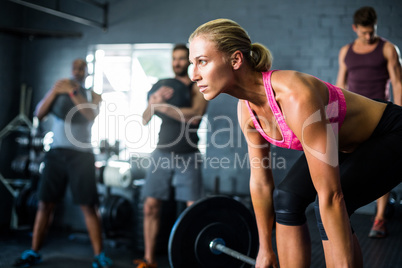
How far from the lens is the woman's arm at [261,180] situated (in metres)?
1.45

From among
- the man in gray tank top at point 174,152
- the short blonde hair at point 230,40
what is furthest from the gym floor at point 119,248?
the short blonde hair at point 230,40

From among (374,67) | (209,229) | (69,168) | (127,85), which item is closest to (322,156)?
(209,229)

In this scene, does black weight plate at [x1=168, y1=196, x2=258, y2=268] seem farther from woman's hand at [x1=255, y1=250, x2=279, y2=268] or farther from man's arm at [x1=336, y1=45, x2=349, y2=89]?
man's arm at [x1=336, y1=45, x2=349, y2=89]

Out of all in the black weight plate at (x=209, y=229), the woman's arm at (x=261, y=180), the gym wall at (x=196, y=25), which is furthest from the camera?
the gym wall at (x=196, y=25)

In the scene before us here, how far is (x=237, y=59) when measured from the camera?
1.19m

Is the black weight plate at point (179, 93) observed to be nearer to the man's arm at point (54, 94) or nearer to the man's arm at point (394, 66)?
the man's arm at point (54, 94)

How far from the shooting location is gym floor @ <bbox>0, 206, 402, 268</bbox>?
90.9 inches

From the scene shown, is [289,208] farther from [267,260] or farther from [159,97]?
[159,97]

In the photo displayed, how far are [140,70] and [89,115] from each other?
1671 millimetres

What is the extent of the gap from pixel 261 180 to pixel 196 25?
300 centimetres

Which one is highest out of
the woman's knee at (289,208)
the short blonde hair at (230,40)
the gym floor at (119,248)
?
the short blonde hair at (230,40)

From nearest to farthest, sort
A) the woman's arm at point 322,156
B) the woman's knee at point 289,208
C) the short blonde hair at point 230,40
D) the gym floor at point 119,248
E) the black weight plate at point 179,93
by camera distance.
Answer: the woman's arm at point 322,156
the short blonde hair at point 230,40
the woman's knee at point 289,208
the gym floor at point 119,248
the black weight plate at point 179,93

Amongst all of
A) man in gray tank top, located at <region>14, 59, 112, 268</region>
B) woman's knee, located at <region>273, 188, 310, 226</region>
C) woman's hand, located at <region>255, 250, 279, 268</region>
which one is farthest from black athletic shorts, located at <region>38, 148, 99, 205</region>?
woman's knee, located at <region>273, 188, 310, 226</region>

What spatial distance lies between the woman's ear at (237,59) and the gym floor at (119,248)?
145 centimetres
